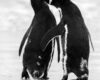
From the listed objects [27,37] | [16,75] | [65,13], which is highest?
[65,13]

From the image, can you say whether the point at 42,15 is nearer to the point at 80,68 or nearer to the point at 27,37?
the point at 27,37

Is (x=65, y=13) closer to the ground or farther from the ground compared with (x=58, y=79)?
farther from the ground

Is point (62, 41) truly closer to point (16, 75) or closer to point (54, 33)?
point (54, 33)

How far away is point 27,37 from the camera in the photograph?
870 cm

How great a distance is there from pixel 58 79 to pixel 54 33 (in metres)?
0.63

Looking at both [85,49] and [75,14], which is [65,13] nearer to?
[75,14]

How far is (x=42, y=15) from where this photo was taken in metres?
8.66

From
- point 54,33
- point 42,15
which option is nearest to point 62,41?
point 54,33

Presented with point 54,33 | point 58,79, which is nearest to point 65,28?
point 54,33

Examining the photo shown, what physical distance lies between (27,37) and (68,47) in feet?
2.96

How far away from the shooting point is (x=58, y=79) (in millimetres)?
8320

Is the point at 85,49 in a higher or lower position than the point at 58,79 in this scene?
higher

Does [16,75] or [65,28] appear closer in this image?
[65,28]

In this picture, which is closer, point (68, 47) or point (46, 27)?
point (68, 47)
